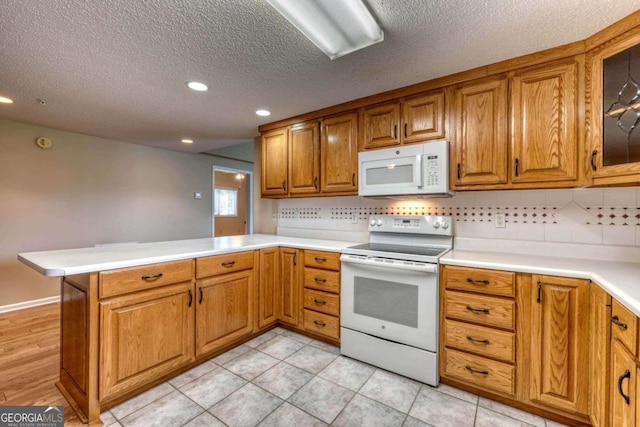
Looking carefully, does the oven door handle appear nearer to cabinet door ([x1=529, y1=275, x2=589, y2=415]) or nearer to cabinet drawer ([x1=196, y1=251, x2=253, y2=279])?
cabinet door ([x1=529, y1=275, x2=589, y2=415])

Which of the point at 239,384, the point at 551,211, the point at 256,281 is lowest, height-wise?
the point at 239,384

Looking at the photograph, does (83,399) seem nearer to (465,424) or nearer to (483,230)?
(465,424)

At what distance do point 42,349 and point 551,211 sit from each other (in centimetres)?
422

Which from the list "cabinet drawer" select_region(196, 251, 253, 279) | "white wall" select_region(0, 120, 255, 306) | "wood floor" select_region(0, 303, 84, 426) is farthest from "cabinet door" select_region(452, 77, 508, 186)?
"white wall" select_region(0, 120, 255, 306)

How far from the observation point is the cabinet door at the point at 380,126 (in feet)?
7.64

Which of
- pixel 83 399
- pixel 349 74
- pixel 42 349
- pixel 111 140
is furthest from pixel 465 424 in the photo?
pixel 111 140

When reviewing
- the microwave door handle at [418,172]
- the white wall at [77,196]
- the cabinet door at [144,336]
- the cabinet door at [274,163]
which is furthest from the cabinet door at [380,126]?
the white wall at [77,196]

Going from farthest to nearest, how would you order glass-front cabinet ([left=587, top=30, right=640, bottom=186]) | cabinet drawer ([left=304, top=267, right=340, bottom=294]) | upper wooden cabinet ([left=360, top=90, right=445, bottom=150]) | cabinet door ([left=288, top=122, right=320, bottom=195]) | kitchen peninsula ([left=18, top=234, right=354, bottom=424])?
cabinet door ([left=288, top=122, right=320, bottom=195]) → cabinet drawer ([left=304, top=267, right=340, bottom=294]) → upper wooden cabinet ([left=360, top=90, right=445, bottom=150]) → kitchen peninsula ([left=18, top=234, right=354, bottom=424]) → glass-front cabinet ([left=587, top=30, right=640, bottom=186])

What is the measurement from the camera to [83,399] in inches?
63.2

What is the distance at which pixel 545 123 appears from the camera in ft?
5.83

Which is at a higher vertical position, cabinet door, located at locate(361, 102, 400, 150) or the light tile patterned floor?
cabinet door, located at locate(361, 102, 400, 150)

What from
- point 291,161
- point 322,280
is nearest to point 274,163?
point 291,161

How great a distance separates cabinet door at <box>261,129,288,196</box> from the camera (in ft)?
10.1

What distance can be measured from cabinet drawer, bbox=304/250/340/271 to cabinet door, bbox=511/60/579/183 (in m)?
1.43
